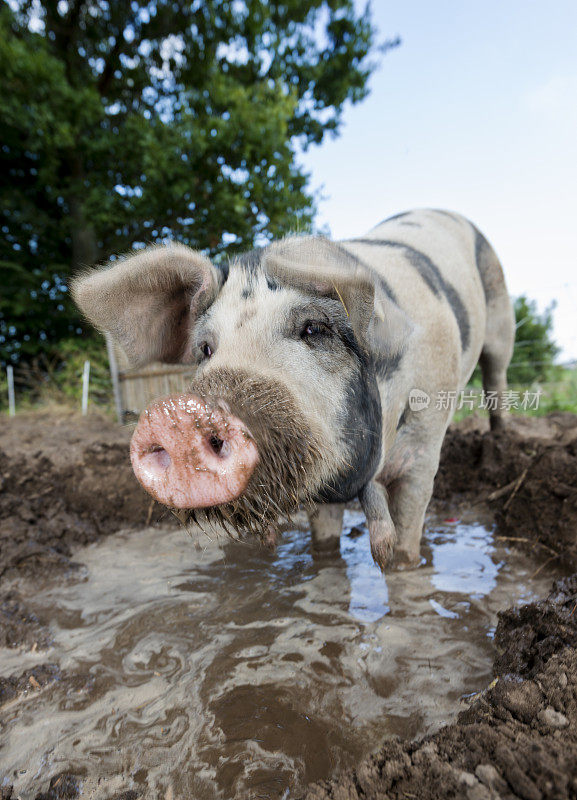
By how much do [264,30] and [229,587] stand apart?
10.7 m

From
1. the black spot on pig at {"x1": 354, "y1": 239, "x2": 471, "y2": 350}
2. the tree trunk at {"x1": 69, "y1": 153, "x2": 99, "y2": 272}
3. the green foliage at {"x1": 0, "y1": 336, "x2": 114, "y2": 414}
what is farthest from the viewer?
the tree trunk at {"x1": 69, "y1": 153, "x2": 99, "y2": 272}

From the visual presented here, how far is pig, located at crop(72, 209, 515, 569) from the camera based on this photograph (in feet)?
4.20

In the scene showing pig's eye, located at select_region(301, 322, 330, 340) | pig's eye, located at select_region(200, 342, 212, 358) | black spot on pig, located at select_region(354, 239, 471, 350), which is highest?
black spot on pig, located at select_region(354, 239, 471, 350)

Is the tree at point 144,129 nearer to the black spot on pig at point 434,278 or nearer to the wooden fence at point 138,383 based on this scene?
the wooden fence at point 138,383

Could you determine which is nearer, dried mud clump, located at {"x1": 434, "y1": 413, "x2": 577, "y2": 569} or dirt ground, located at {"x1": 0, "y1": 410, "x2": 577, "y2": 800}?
dirt ground, located at {"x1": 0, "y1": 410, "x2": 577, "y2": 800}

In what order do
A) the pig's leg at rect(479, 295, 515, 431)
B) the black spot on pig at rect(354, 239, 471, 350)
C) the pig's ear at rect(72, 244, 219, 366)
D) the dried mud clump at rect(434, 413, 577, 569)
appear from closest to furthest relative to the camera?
the pig's ear at rect(72, 244, 219, 366), the black spot on pig at rect(354, 239, 471, 350), the dried mud clump at rect(434, 413, 577, 569), the pig's leg at rect(479, 295, 515, 431)

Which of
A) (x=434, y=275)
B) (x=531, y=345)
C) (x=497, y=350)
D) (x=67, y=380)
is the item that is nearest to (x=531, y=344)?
(x=531, y=345)

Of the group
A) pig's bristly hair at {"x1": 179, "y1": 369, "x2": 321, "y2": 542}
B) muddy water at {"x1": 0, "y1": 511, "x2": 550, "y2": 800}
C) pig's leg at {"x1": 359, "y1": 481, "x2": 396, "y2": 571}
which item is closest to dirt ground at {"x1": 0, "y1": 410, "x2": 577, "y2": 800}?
muddy water at {"x1": 0, "y1": 511, "x2": 550, "y2": 800}

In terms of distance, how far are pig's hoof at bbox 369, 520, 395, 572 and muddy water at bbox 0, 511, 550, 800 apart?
0.31 meters

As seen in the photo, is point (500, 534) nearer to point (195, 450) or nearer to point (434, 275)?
point (434, 275)

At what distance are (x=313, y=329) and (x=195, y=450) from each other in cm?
66

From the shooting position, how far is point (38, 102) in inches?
296

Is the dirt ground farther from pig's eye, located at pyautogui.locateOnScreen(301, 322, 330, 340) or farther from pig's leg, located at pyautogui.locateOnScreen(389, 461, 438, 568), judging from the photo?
pig's eye, located at pyautogui.locateOnScreen(301, 322, 330, 340)

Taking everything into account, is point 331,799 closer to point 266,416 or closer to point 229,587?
point 266,416
